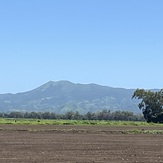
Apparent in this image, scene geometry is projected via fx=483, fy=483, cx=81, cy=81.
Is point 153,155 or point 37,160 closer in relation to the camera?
point 37,160

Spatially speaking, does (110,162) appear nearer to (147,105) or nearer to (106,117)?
(147,105)

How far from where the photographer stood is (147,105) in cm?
11712

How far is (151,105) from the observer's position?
115438 millimetres

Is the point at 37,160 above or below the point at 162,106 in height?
below

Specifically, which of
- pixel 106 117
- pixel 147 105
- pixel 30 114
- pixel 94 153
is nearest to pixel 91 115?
pixel 106 117

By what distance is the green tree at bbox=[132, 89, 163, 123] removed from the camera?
10970 centimetres

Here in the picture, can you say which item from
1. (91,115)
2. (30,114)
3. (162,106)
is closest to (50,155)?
(162,106)

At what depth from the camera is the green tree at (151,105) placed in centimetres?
10970

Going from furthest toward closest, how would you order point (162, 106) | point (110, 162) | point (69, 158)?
point (162, 106), point (69, 158), point (110, 162)

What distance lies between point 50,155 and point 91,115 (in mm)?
148283

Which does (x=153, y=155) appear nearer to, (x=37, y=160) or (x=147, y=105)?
(x=37, y=160)

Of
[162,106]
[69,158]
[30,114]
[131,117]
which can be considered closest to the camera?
[69,158]

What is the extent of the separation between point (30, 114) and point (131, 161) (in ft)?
Answer: 573

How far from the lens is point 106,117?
173 metres
